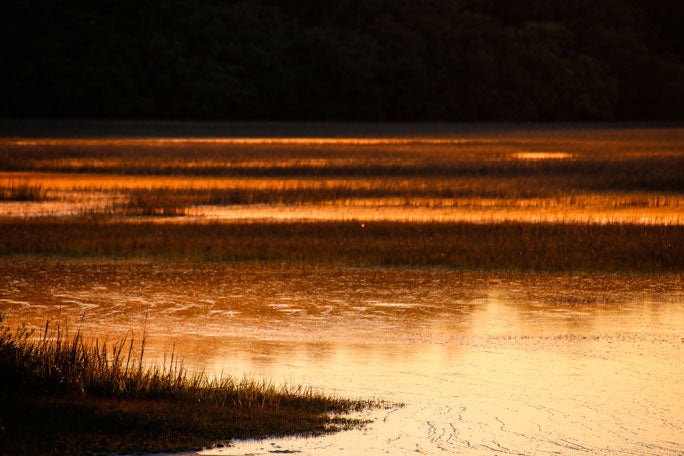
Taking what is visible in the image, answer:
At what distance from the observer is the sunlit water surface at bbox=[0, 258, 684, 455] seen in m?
9.46

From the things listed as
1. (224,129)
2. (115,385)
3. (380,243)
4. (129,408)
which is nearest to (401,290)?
(380,243)

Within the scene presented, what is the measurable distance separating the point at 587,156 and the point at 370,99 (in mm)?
41832

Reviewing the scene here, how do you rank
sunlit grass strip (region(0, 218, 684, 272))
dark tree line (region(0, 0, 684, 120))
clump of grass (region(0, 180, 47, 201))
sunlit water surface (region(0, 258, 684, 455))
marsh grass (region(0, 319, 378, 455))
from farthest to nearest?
dark tree line (region(0, 0, 684, 120)) < clump of grass (region(0, 180, 47, 201)) < sunlit grass strip (region(0, 218, 684, 272)) < sunlit water surface (region(0, 258, 684, 455)) < marsh grass (region(0, 319, 378, 455))

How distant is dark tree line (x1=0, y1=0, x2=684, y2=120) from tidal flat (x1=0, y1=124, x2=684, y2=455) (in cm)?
4626

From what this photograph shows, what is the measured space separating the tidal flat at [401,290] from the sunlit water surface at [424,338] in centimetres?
4

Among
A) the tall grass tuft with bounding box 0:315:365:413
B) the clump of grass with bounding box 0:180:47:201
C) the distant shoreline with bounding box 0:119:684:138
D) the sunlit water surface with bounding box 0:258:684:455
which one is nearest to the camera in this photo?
the sunlit water surface with bounding box 0:258:684:455

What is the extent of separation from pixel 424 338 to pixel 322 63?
3177 inches

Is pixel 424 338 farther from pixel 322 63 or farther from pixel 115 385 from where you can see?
pixel 322 63

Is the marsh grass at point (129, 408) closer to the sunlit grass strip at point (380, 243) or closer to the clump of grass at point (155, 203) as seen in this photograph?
the sunlit grass strip at point (380, 243)

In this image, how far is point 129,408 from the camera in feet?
30.2

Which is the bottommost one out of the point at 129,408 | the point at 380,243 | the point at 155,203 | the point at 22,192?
the point at 22,192

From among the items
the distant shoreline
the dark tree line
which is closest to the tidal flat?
the distant shoreline

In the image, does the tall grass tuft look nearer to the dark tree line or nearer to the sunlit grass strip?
the sunlit grass strip

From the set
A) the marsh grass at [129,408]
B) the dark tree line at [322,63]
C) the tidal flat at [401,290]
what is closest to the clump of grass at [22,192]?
the tidal flat at [401,290]
